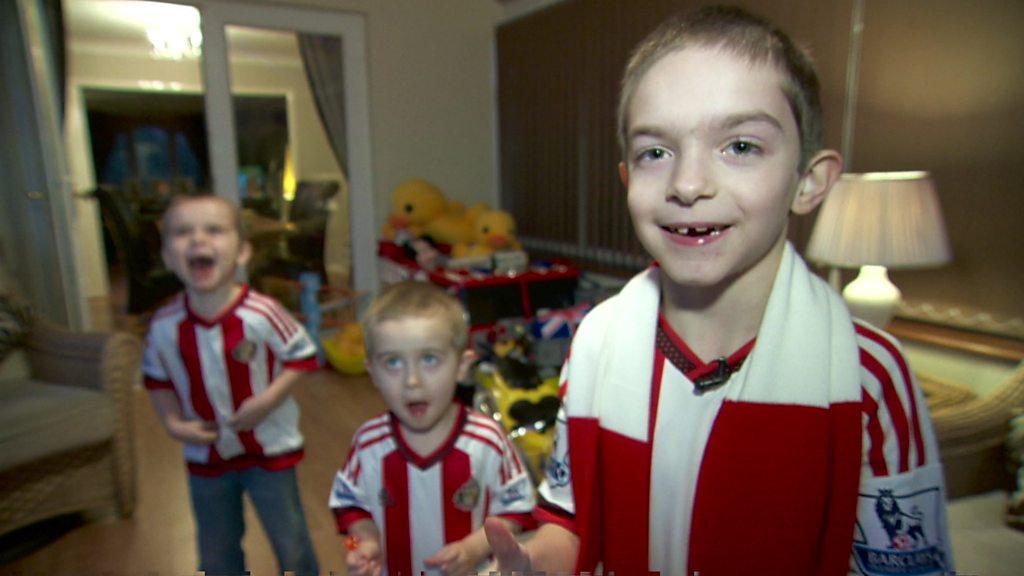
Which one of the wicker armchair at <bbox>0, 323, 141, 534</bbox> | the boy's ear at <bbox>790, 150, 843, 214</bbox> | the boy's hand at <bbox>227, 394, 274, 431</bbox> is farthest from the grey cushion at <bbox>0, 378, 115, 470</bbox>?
the boy's ear at <bbox>790, 150, 843, 214</bbox>

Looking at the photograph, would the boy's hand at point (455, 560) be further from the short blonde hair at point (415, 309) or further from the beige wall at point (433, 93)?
the beige wall at point (433, 93)

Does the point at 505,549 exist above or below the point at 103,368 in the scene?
above

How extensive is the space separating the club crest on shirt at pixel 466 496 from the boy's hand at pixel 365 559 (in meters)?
0.12

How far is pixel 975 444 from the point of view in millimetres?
1105

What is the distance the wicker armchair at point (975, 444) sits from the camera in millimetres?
1088

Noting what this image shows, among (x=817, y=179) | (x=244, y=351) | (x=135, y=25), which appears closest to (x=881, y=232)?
(x=817, y=179)

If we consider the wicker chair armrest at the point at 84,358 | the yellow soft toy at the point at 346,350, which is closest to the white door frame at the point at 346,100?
the yellow soft toy at the point at 346,350

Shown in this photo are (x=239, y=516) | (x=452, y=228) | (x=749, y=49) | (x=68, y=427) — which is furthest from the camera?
(x=452, y=228)

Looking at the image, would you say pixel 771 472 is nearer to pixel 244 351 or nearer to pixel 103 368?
pixel 244 351

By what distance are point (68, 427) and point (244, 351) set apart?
906 millimetres

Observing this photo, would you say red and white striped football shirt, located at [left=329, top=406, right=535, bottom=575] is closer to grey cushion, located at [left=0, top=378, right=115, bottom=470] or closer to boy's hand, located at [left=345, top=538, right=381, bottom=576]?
boy's hand, located at [left=345, top=538, right=381, bottom=576]

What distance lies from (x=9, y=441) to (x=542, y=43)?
2725mm

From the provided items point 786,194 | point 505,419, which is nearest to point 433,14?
point 505,419

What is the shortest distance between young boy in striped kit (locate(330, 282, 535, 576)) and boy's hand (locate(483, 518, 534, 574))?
31cm
